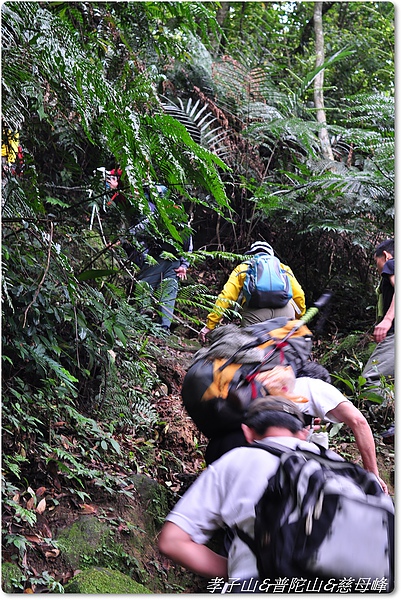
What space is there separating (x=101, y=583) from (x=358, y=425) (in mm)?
1314

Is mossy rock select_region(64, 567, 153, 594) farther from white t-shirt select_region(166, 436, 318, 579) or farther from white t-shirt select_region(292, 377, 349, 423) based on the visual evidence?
white t-shirt select_region(292, 377, 349, 423)

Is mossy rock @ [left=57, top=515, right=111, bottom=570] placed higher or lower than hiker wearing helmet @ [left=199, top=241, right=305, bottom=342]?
lower

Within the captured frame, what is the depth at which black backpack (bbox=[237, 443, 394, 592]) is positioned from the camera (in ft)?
4.60

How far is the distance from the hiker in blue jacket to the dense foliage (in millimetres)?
93

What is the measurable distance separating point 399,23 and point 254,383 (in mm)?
2176

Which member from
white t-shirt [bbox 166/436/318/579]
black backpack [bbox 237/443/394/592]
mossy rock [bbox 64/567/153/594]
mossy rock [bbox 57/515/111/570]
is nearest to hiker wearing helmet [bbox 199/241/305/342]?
mossy rock [bbox 57/515/111/570]

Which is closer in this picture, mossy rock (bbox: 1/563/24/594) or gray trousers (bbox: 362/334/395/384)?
mossy rock (bbox: 1/563/24/594)

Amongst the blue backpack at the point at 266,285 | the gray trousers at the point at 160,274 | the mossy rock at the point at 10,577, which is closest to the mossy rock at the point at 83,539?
the mossy rock at the point at 10,577

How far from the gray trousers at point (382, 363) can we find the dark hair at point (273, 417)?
3328mm

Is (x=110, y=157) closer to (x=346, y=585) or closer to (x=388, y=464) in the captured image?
(x=346, y=585)

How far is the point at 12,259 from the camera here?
2760 mm

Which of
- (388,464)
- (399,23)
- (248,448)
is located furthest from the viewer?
(388,464)

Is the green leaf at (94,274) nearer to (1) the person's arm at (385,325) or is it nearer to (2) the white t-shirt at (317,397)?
(2) the white t-shirt at (317,397)

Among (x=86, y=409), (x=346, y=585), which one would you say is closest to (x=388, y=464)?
(x=86, y=409)
